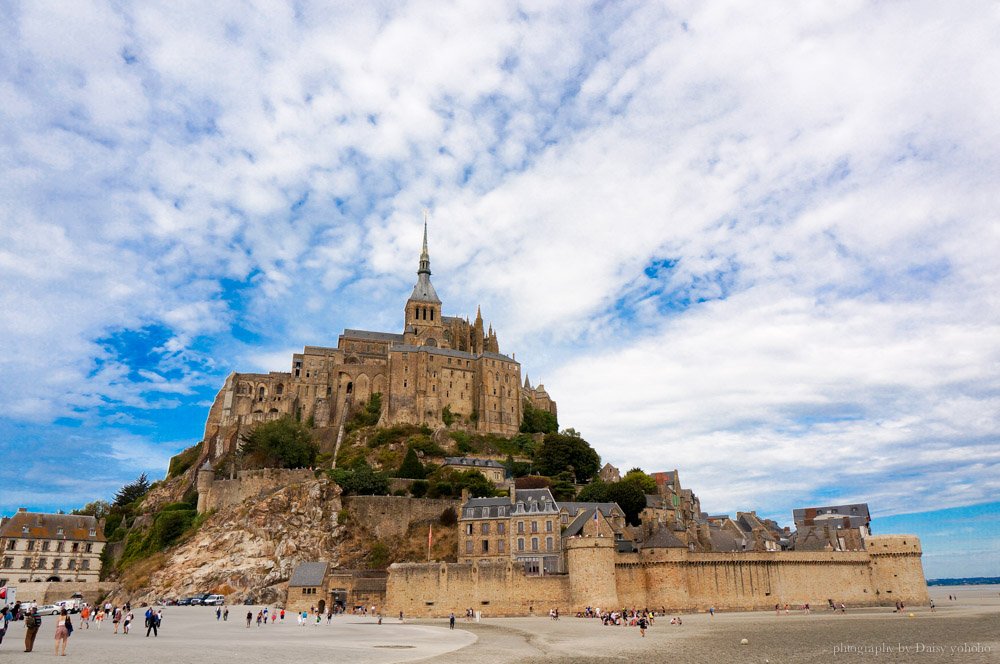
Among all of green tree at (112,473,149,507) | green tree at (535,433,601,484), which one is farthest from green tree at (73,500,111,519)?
green tree at (535,433,601,484)

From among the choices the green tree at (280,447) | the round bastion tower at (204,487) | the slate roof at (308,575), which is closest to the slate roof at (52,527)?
the round bastion tower at (204,487)

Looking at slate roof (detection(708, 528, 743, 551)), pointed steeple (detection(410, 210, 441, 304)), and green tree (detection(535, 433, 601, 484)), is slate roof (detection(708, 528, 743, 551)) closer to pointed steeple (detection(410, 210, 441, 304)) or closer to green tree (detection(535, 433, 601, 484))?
green tree (detection(535, 433, 601, 484))

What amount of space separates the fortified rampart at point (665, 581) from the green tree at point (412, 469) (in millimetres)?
17589

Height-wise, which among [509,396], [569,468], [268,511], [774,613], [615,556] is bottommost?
[774,613]

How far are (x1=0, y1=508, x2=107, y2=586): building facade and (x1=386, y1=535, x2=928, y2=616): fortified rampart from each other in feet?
111

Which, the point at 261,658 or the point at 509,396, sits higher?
the point at 509,396

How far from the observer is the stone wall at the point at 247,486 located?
59.3 meters

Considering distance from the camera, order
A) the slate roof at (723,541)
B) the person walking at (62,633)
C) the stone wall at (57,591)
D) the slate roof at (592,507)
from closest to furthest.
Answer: the person walking at (62,633), the slate roof at (592,507), the stone wall at (57,591), the slate roof at (723,541)

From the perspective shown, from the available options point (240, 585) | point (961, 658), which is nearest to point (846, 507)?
point (961, 658)

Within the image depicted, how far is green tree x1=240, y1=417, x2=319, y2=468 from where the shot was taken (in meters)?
66.9

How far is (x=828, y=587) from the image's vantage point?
52281mm

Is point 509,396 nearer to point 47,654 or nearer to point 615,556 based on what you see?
point 615,556

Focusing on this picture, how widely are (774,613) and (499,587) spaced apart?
19361mm

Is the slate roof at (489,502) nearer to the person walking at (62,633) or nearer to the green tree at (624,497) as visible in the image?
the green tree at (624,497)
